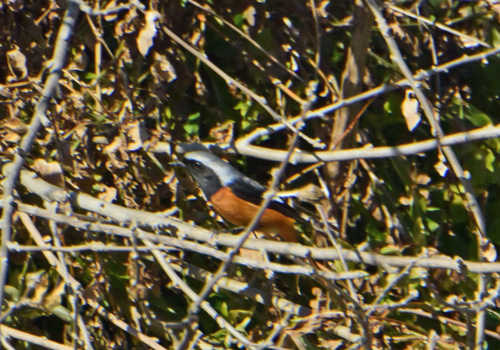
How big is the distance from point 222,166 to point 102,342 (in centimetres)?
111

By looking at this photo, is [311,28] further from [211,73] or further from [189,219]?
[189,219]

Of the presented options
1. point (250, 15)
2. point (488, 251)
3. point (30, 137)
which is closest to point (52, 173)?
point (30, 137)

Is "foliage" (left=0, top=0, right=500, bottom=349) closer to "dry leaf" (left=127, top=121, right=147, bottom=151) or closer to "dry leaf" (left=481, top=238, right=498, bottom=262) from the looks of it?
"dry leaf" (left=127, top=121, right=147, bottom=151)

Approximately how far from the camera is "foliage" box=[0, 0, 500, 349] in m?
3.45

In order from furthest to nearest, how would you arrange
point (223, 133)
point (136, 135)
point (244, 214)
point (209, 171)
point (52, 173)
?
point (244, 214), point (209, 171), point (223, 133), point (136, 135), point (52, 173)

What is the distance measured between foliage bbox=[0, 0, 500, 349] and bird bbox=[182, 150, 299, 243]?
87mm

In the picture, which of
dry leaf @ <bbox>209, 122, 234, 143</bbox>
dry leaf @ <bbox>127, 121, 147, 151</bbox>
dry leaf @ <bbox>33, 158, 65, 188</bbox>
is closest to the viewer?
dry leaf @ <bbox>33, 158, 65, 188</bbox>

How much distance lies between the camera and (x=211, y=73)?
3.97 m

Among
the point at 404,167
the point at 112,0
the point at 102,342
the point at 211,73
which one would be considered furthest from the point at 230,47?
the point at 102,342

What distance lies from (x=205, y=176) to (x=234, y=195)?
0.25m

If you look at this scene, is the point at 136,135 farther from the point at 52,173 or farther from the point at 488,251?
the point at 488,251

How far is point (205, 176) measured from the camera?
390 centimetres

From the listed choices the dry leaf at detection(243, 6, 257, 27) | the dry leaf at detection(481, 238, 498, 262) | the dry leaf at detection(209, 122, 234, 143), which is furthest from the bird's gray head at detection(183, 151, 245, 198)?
the dry leaf at detection(481, 238, 498, 262)

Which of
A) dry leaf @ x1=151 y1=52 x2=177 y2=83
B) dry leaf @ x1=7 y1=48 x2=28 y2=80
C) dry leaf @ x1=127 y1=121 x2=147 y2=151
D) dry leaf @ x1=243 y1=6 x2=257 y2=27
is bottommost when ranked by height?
dry leaf @ x1=127 y1=121 x2=147 y2=151
